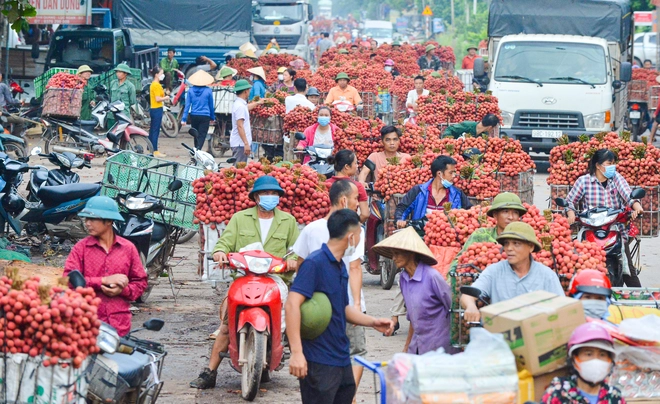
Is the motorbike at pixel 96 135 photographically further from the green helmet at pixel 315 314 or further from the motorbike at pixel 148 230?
the green helmet at pixel 315 314

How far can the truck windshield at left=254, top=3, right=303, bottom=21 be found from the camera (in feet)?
146

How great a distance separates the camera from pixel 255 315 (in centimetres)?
772

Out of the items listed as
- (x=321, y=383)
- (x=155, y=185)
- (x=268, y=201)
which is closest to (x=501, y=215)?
(x=268, y=201)

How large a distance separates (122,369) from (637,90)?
26623 mm

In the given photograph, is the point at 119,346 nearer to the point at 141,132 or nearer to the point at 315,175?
the point at 315,175

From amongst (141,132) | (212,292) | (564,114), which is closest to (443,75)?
(564,114)

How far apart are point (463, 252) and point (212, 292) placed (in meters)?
4.89

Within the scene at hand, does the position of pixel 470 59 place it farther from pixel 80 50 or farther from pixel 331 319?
pixel 331 319

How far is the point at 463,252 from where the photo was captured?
761 cm

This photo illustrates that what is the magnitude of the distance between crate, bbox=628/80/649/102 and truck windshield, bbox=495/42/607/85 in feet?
26.2

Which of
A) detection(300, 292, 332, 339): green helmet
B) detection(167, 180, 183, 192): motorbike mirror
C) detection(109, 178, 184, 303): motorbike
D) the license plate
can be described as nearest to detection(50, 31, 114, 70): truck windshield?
the license plate

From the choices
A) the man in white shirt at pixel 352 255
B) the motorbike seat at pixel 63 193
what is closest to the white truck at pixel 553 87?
the motorbike seat at pixel 63 193

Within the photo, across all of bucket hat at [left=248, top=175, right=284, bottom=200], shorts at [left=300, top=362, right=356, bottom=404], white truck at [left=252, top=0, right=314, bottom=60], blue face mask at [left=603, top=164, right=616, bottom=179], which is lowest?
shorts at [left=300, top=362, right=356, bottom=404]

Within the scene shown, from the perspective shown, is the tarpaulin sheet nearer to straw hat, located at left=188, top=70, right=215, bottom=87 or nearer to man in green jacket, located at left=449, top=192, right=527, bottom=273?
straw hat, located at left=188, top=70, right=215, bottom=87
